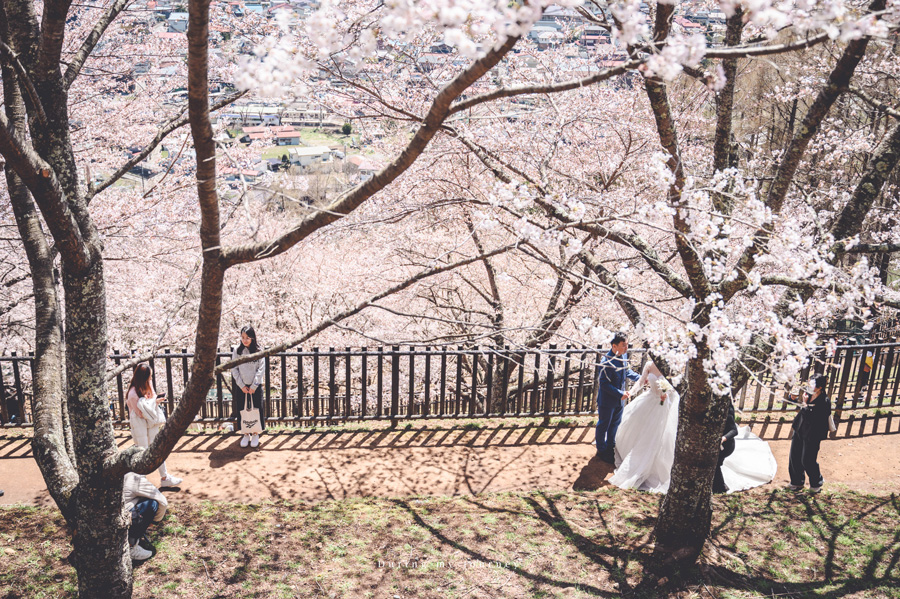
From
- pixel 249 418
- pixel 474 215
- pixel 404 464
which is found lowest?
pixel 404 464

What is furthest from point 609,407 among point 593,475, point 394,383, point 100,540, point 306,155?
point 306,155

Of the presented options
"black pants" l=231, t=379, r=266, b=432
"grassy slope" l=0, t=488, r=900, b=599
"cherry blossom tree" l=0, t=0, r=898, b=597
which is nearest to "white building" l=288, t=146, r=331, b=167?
"black pants" l=231, t=379, r=266, b=432

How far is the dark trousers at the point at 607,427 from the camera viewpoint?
261 inches

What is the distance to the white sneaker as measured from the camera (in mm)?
4496

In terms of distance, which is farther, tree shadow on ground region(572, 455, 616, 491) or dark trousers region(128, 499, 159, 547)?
tree shadow on ground region(572, 455, 616, 491)

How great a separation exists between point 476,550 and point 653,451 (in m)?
2.45

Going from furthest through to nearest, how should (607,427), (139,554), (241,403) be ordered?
(241,403) < (607,427) < (139,554)

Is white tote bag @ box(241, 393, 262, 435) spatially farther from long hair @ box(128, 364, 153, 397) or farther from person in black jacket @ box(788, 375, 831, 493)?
person in black jacket @ box(788, 375, 831, 493)

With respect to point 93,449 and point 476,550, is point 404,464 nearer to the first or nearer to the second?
point 476,550

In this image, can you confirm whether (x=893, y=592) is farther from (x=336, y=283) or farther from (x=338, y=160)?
(x=338, y=160)

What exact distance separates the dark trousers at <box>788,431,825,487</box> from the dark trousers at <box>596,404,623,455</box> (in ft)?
5.93

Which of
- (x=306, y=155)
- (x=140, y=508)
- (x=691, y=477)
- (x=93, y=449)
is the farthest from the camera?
(x=306, y=155)

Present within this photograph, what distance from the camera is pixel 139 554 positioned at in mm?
4508

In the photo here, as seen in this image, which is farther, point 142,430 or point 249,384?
point 249,384
